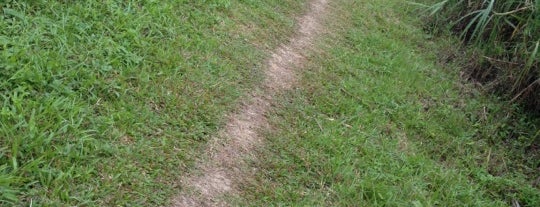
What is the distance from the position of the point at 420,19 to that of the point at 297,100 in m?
4.37

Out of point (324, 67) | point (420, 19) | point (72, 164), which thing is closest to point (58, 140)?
point (72, 164)

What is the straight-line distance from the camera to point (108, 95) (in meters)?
3.38

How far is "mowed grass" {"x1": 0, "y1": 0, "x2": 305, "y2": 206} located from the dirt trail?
10 centimetres

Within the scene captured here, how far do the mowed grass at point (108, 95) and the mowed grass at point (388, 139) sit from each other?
57cm

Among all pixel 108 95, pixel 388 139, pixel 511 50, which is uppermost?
pixel 511 50

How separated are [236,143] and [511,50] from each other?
377cm

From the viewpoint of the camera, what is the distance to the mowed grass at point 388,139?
11.3 ft

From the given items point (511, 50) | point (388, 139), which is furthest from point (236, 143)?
point (511, 50)

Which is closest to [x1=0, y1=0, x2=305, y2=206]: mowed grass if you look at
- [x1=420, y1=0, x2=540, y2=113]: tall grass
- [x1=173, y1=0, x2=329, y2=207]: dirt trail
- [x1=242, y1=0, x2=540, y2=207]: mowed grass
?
[x1=173, y1=0, x2=329, y2=207]: dirt trail

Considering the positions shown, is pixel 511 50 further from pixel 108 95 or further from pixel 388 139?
pixel 108 95

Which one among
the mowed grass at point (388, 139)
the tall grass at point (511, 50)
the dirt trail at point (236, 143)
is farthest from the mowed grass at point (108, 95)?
the tall grass at point (511, 50)

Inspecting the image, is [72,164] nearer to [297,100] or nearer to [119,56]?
[119,56]

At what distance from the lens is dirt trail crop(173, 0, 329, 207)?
3.03 meters

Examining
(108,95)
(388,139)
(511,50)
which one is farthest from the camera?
(511,50)
